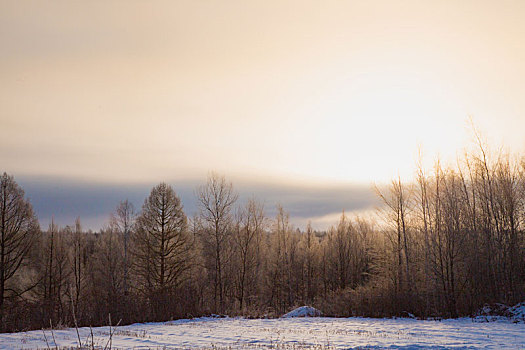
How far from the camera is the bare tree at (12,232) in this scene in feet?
105

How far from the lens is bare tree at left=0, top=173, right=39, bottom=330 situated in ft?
105

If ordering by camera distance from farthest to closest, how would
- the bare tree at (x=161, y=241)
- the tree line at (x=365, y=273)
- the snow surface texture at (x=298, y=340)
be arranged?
the bare tree at (x=161, y=241)
the tree line at (x=365, y=273)
the snow surface texture at (x=298, y=340)

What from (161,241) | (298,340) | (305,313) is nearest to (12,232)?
(161,241)

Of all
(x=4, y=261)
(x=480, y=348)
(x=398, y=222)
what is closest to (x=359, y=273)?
(x=398, y=222)

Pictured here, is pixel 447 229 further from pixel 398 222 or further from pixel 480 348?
pixel 480 348

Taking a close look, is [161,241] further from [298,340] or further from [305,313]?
[298,340]

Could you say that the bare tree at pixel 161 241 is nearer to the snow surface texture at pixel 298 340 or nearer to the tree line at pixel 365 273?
the tree line at pixel 365 273

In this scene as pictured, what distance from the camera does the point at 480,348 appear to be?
12500mm

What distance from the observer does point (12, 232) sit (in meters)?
32.6

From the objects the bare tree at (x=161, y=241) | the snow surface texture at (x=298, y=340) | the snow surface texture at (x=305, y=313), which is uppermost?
the bare tree at (x=161, y=241)

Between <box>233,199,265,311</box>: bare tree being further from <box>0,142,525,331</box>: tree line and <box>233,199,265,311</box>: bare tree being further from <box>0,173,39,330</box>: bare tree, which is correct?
<box>0,173,39,330</box>: bare tree

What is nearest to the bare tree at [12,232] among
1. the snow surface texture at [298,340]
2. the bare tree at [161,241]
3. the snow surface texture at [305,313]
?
the bare tree at [161,241]

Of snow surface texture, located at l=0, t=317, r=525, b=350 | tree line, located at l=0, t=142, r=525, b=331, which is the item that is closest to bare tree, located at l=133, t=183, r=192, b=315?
tree line, located at l=0, t=142, r=525, b=331

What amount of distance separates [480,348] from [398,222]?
988 inches
